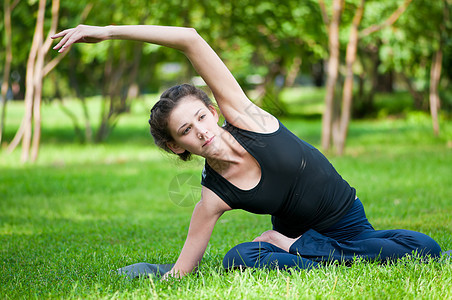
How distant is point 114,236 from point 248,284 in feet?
7.68

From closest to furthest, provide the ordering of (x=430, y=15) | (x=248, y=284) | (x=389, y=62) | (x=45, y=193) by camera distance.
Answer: (x=248, y=284), (x=45, y=193), (x=430, y=15), (x=389, y=62)

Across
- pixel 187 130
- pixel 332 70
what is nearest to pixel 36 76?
pixel 332 70

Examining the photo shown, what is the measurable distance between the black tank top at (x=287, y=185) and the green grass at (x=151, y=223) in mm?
316

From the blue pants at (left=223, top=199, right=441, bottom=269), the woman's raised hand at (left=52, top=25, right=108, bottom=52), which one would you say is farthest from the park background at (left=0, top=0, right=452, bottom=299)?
the woman's raised hand at (left=52, top=25, right=108, bottom=52)

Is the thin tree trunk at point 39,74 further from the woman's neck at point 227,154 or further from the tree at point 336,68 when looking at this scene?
the woman's neck at point 227,154

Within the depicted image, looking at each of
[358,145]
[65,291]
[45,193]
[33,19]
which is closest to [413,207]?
[65,291]

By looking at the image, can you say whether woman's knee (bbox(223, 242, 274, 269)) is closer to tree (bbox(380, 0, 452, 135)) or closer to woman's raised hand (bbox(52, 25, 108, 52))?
woman's raised hand (bbox(52, 25, 108, 52))

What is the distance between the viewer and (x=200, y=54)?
9.14 feet

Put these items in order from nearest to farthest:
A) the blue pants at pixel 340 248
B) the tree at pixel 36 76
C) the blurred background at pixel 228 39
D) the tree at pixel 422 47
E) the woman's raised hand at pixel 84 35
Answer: the woman's raised hand at pixel 84 35
the blue pants at pixel 340 248
the tree at pixel 36 76
the blurred background at pixel 228 39
the tree at pixel 422 47

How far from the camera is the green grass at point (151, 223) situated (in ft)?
9.20

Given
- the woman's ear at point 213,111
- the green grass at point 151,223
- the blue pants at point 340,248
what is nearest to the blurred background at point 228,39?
the green grass at point 151,223

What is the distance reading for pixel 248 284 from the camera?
280cm

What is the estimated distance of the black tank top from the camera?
3.00 meters

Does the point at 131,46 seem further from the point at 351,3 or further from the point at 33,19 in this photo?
the point at 351,3
